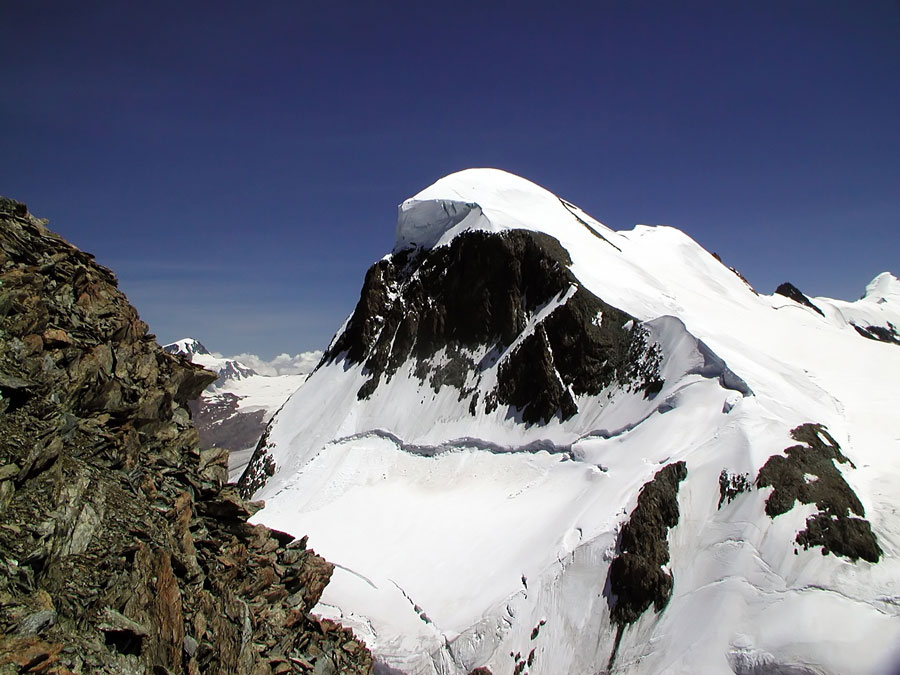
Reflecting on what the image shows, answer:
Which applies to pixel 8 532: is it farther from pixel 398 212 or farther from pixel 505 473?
pixel 398 212

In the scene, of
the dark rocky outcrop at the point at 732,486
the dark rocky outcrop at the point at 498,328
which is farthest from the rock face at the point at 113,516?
the dark rocky outcrop at the point at 498,328

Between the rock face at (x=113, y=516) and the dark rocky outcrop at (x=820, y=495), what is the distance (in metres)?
14.1

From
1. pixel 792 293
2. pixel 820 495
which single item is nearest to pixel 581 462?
pixel 820 495

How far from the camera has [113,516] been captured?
31.6 ft

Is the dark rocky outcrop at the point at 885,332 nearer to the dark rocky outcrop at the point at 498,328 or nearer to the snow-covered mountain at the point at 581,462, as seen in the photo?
the snow-covered mountain at the point at 581,462

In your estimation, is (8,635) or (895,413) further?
(895,413)

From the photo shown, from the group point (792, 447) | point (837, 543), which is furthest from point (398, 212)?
point (837, 543)

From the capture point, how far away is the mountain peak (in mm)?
41562

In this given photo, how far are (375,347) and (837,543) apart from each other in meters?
34.5

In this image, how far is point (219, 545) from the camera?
12.5 m

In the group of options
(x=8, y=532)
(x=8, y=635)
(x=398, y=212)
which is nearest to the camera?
(x=8, y=635)

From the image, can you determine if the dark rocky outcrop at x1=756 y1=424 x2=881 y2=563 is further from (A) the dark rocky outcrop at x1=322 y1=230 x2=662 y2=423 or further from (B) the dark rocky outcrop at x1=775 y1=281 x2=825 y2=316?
(B) the dark rocky outcrop at x1=775 y1=281 x2=825 y2=316

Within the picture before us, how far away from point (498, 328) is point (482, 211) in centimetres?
1002

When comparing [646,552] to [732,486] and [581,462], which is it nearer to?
[732,486]
